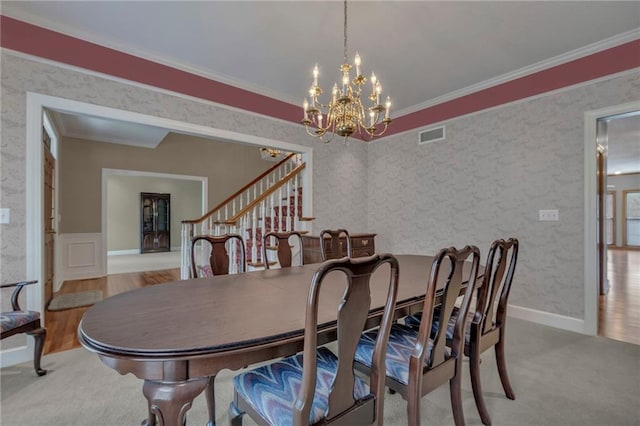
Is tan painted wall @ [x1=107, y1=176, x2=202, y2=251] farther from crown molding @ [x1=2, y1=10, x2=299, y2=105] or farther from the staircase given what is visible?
crown molding @ [x1=2, y1=10, x2=299, y2=105]

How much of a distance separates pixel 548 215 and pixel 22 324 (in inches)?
180

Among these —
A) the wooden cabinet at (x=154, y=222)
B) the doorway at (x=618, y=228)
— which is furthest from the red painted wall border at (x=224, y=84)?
the wooden cabinet at (x=154, y=222)

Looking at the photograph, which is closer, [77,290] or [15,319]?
[15,319]

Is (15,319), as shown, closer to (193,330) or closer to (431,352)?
(193,330)

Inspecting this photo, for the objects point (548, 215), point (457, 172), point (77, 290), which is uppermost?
point (457, 172)

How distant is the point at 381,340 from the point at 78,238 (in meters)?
6.34

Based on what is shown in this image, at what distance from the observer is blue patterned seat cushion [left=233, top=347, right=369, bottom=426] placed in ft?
3.35

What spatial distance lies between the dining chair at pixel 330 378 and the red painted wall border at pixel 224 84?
2.92 meters

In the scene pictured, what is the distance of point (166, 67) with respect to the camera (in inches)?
114

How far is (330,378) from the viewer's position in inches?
46.2

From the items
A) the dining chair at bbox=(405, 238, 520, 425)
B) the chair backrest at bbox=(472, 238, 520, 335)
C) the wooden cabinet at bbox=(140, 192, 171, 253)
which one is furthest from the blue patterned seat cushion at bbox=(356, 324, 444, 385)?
the wooden cabinet at bbox=(140, 192, 171, 253)

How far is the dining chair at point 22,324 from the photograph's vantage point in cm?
189

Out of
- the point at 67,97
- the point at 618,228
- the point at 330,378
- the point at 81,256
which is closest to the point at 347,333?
the point at 330,378

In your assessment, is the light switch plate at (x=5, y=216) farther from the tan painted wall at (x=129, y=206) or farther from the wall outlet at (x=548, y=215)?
the tan painted wall at (x=129, y=206)
